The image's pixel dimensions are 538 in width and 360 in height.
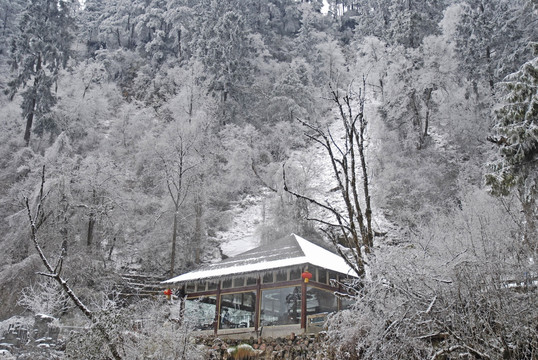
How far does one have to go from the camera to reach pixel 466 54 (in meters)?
28.8

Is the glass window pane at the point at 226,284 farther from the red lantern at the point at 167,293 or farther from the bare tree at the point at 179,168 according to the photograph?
the bare tree at the point at 179,168

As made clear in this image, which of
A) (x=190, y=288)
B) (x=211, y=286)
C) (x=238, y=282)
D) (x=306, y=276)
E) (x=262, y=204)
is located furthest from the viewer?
(x=262, y=204)

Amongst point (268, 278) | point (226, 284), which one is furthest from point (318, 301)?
point (226, 284)

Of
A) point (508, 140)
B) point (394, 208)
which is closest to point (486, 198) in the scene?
point (394, 208)

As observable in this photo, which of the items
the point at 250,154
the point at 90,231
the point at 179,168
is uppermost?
the point at 250,154

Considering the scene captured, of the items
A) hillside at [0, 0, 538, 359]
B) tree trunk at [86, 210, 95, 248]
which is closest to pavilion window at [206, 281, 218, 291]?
hillside at [0, 0, 538, 359]

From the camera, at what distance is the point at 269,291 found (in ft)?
47.3

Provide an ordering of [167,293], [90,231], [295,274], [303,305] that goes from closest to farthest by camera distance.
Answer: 1. [303,305]
2. [295,274]
3. [167,293]
4. [90,231]

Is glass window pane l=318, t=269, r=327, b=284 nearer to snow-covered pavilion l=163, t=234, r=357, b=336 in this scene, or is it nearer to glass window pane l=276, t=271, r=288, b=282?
snow-covered pavilion l=163, t=234, r=357, b=336

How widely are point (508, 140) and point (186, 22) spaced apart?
41.8 m

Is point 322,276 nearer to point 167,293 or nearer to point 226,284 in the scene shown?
point 226,284

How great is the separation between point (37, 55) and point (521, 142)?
82.6 ft

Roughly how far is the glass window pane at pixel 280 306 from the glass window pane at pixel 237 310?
0.45m

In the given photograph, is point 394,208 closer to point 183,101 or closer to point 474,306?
point 183,101
